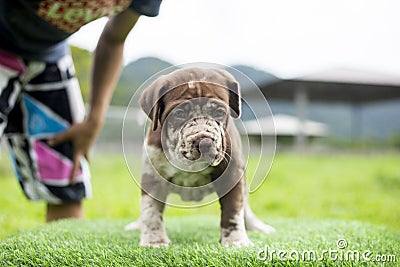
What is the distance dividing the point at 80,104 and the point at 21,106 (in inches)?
10.8

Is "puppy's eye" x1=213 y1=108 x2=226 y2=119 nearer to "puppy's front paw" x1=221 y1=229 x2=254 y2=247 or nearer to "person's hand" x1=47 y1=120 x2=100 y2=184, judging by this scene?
"puppy's front paw" x1=221 y1=229 x2=254 y2=247

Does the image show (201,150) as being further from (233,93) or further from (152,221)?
(152,221)

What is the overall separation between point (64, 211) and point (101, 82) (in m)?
0.72

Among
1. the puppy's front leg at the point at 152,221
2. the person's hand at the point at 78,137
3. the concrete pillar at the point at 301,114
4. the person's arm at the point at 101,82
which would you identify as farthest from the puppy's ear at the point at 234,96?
the concrete pillar at the point at 301,114

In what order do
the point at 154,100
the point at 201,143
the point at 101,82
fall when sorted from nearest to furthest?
the point at 201,143 < the point at 154,100 < the point at 101,82

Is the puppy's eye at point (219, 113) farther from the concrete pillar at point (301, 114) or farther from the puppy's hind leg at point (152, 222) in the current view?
the concrete pillar at point (301, 114)

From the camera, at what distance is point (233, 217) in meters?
1.38

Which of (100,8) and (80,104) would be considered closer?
(100,8)

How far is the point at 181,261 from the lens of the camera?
120 centimetres

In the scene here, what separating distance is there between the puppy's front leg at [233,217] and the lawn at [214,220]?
5 cm

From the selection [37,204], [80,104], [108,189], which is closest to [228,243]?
[80,104]

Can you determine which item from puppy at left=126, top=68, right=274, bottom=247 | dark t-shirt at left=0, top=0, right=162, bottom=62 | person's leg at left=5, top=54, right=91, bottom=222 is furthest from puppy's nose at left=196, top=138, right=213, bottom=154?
person's leg at left=5, top=54, right=91, bottom=222

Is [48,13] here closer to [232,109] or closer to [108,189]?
[232,109]

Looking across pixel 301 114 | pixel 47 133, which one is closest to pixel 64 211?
pixel 47 133
